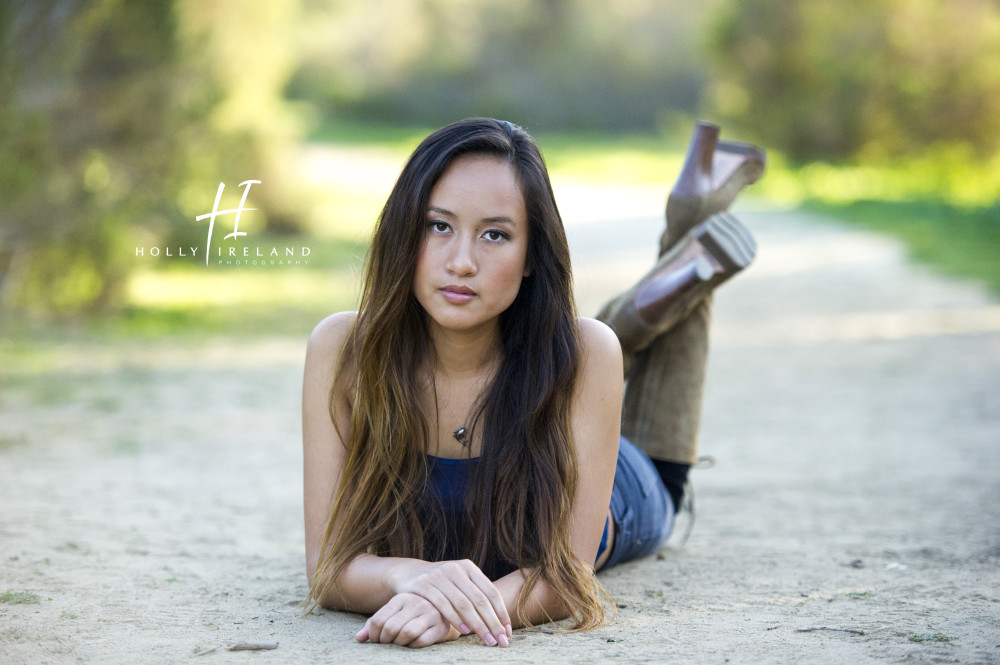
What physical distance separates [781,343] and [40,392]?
4.86 metres

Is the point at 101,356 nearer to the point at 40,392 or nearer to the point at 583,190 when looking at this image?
the point at 40,392

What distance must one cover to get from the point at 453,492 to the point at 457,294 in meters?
0.52

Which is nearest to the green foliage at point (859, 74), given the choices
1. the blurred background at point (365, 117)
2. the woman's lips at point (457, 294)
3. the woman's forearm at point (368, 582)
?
the blurred background at point (365, 117)

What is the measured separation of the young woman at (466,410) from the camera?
2.49 meters

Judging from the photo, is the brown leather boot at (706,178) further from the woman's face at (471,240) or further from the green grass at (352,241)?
the woman's face at (471,240)

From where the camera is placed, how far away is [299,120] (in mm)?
12258

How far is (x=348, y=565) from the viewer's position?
8.38 feet

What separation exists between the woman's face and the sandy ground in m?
0.75

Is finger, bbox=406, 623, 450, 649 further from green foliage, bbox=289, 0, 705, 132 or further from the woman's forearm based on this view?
green foliage, bbox=289, 0, 705, 132

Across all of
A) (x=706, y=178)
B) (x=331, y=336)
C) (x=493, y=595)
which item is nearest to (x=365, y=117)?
(x=706, y=178)

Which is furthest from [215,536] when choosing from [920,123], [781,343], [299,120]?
[920,123]

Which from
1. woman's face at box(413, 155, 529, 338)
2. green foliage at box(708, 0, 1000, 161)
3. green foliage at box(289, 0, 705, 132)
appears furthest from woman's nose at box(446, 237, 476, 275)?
green foliage at box(289, 0, 705, 132)

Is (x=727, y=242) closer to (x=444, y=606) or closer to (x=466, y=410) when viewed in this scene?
(x=466, y=410)

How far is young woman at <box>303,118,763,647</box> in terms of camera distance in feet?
8.16
